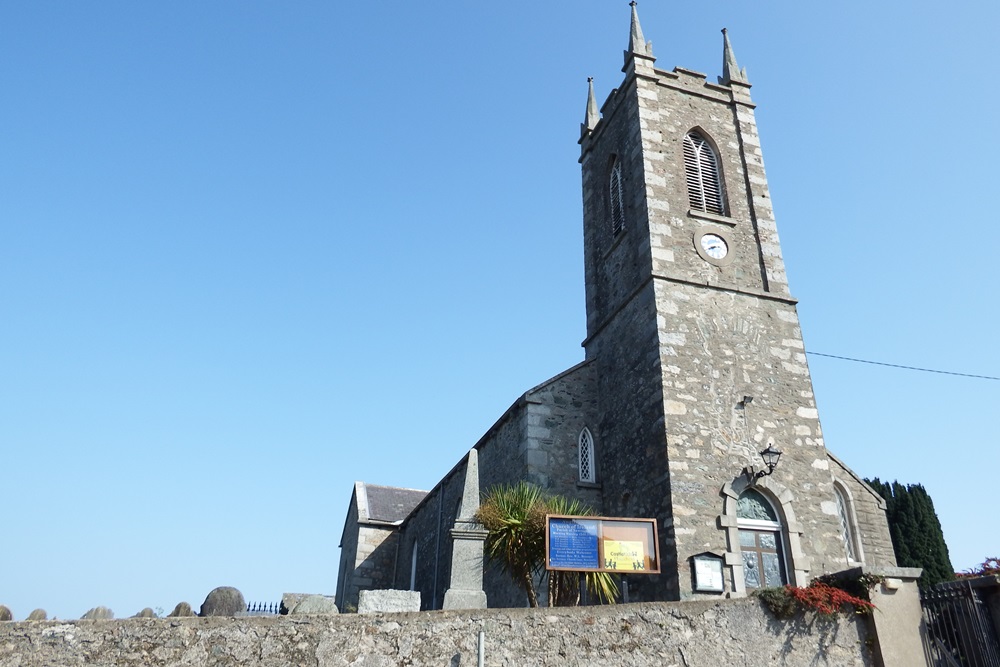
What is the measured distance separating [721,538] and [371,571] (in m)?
20.1

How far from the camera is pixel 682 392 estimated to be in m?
15.9

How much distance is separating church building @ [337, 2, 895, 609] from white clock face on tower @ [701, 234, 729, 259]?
35 mm

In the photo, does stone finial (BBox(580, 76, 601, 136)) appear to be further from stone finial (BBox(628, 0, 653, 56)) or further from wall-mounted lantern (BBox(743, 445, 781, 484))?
wall-mounted lantern (BBox(743, 445, 781, 484))

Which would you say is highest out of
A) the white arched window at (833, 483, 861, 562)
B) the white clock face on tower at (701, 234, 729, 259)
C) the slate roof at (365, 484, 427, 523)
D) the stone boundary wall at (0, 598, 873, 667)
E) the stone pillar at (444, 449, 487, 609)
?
the white clock face on tower at (701, 234, 729, 259)

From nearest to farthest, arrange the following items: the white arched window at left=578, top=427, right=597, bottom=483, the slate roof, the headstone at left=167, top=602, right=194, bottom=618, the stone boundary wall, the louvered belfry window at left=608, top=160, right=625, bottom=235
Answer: the stone boundary wall, the headstone at left=167, top=602, right=194, bottom=618, the white arched window at left=578, top=427, right=597, bottom=483, the louvered belfry window at left=608, top=160, right=625, bottom=235, the slate roof

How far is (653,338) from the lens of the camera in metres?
16.8

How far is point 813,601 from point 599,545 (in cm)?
289

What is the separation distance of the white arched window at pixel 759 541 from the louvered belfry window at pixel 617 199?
27.9 ft

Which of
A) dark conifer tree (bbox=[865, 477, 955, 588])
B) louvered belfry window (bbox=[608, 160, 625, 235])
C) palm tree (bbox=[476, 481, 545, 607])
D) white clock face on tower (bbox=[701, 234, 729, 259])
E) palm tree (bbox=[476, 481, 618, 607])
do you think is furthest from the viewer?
dark conifer tree (bbox=[865, 477, 955, 588])

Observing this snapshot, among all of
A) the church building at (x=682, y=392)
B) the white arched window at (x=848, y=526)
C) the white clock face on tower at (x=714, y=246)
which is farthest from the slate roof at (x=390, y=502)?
the white clock face on tower at (x=714, y=246)

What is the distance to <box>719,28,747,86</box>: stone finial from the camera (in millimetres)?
22438

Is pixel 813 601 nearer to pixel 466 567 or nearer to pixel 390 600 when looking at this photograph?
pixel 466 567

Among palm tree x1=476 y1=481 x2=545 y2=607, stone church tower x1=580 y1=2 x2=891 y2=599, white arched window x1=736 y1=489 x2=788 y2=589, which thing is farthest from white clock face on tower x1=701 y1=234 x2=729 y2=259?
palm tree x1=476 y1=481 x2=545 y2=607

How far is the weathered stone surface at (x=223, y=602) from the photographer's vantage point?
9883 mm
